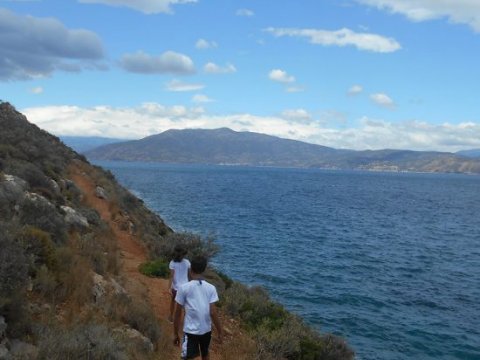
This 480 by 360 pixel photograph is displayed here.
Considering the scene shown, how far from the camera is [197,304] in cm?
663

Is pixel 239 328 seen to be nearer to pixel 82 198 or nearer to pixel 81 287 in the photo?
pixel 81 287

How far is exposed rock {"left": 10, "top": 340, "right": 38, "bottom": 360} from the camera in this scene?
5547 millimetres

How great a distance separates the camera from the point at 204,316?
21.7 ft

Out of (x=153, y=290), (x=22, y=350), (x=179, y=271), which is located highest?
(x=179, y=271)

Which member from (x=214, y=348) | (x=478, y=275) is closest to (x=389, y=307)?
(x=478, y=275)

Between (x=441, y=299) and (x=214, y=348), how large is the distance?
53.3ft

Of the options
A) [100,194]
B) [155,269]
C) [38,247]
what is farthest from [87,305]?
[100,194]

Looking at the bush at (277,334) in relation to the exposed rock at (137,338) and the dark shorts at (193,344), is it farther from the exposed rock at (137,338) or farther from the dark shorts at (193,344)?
the dark shorts at (193,344)

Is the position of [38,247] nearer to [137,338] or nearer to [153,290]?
[137,338]

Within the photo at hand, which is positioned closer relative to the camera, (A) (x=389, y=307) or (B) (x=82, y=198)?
(A) (x=389, y=307)

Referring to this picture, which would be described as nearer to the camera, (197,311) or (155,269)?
(197,311)

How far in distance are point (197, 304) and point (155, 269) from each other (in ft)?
24.9

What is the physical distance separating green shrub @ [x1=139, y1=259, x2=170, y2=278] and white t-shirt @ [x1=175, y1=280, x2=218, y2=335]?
7.34 m

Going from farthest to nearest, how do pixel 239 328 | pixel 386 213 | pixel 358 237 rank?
pixel 386 213 → pixel 358 237 → pixel 239 328
